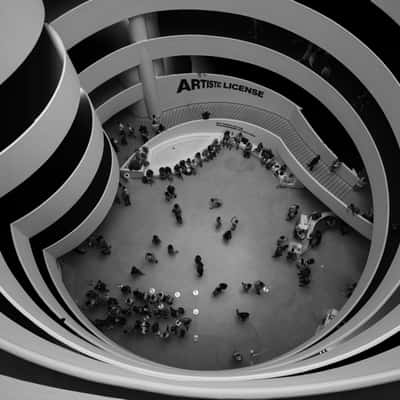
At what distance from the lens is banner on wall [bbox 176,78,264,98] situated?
689 inches

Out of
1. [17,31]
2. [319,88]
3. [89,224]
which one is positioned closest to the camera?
[17,31]

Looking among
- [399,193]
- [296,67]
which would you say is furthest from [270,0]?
[399,193]

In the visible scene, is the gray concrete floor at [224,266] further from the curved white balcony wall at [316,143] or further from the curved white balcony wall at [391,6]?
the curved white balcony wall at [391,6]

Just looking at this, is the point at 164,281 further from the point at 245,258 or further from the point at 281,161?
the point at 281,161

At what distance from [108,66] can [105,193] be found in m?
6.23

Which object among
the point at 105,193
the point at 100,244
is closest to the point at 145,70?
the point at 105,193

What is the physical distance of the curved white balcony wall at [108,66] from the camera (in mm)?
14695

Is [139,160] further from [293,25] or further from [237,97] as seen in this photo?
[293,25]

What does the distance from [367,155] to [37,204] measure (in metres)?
10.7

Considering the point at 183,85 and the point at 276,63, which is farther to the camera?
the point at 183,85

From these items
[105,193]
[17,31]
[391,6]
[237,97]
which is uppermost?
[237,97]

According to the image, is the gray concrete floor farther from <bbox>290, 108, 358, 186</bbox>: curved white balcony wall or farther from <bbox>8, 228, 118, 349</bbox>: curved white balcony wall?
<bbox>8, 228, 118, 349</bbox>: curved white balcony wall

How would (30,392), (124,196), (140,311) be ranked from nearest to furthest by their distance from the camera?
1. (30,392)
2. (140,311)
3. (124,196)

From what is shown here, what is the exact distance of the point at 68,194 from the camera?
33.8 feet
